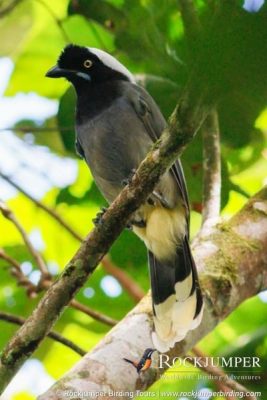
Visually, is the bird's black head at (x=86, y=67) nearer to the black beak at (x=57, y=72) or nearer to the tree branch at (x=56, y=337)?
the black beak at (x=57, y=72)

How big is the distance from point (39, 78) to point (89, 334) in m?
1.94

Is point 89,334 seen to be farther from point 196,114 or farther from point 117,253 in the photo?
point 196,114

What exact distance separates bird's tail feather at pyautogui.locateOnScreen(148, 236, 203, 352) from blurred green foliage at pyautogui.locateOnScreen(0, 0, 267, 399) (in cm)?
22

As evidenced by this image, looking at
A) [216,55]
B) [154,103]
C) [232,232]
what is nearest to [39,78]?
[154,103]

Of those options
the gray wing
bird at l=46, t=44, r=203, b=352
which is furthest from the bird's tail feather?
the gray wing

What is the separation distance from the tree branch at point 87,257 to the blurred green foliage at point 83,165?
801mm

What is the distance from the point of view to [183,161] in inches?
148

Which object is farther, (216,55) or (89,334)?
(89,334)

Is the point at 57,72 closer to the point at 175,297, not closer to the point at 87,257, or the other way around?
the point at 175,297

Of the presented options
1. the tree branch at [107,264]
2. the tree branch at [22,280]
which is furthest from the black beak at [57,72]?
the tree branch at [22,280]

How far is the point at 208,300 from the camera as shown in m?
2.77

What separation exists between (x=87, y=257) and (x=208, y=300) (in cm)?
76

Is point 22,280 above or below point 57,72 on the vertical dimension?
below

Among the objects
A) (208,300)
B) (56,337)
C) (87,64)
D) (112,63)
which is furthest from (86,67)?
(56,337)
